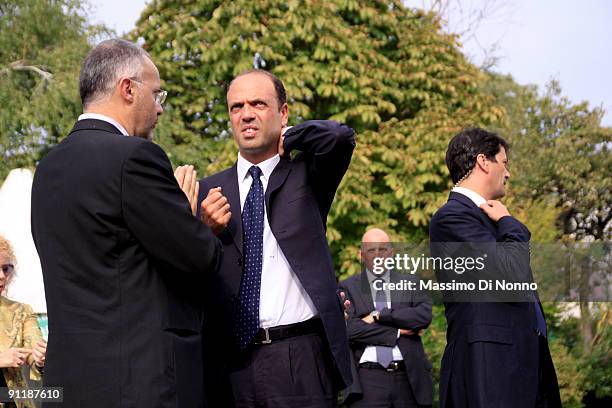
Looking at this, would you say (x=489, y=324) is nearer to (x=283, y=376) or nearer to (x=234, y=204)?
(x=283, y=376)

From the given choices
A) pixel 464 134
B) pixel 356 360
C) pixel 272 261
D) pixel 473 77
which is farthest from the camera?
pixel 473 77


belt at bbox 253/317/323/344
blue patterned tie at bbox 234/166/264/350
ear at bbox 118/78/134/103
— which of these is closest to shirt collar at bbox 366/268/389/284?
blue patterned tie at bbox 234/166/264/350

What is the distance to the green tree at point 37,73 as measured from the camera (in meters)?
16.7

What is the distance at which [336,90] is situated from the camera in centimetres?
1698

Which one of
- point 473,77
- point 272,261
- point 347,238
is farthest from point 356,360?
point 473,77

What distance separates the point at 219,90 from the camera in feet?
57.8

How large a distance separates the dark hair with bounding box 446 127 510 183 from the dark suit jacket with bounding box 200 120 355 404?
1255 mm

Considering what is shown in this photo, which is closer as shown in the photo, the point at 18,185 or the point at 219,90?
the point at 18,185

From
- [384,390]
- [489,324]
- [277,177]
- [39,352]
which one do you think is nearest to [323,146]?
[277,177]

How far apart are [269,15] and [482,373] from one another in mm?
13223

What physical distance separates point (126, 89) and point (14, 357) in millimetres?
2853

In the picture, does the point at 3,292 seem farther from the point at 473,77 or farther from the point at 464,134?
the point at 473,77

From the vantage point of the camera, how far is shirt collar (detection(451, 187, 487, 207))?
5453mm

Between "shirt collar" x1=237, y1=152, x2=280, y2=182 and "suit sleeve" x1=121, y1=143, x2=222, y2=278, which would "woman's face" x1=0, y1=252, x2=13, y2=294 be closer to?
"shirt collar" x1=237, y1=152, x2=280, y2=182
